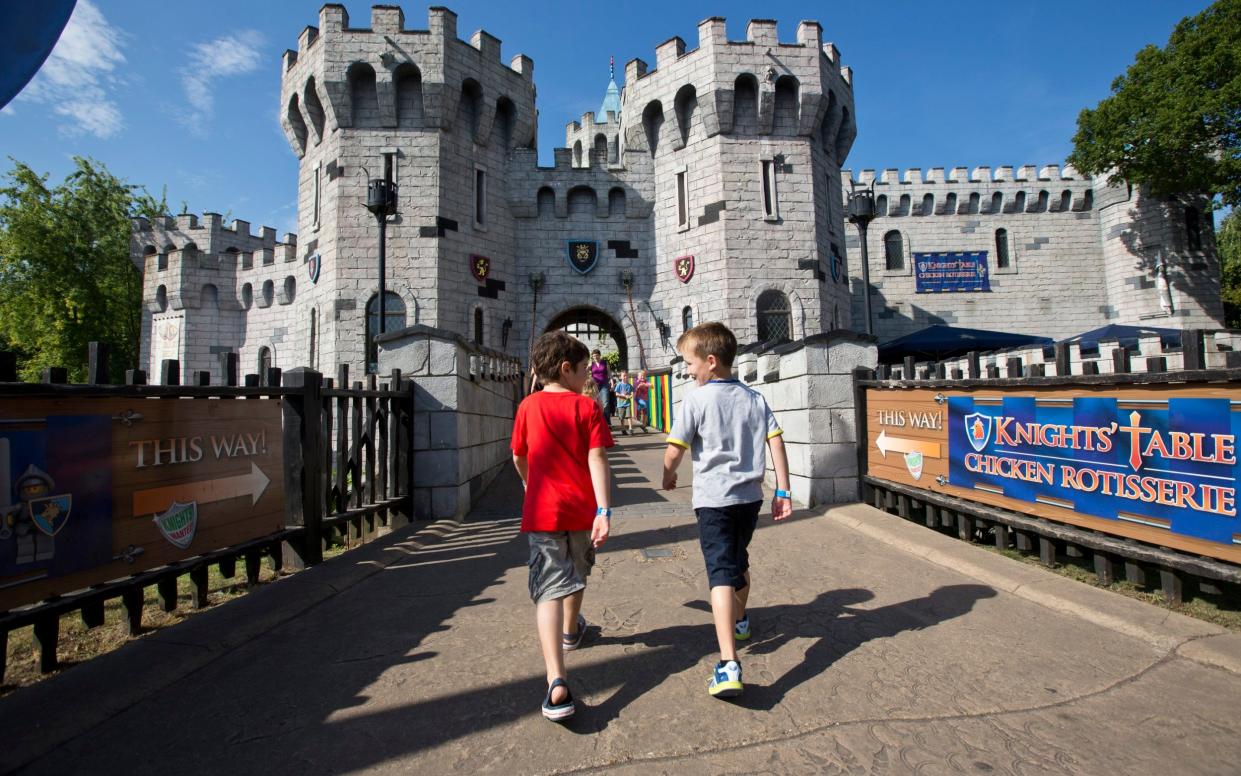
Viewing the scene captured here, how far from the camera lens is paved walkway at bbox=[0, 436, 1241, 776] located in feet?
6.58

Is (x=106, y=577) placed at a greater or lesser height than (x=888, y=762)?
greater

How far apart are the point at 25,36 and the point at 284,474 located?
307cm

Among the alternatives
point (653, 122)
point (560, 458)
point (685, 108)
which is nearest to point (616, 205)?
point (653, 122)

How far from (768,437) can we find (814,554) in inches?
84.4

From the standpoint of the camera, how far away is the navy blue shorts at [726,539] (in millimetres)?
2592

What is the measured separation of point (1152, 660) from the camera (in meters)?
2.60

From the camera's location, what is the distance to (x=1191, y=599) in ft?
10.9

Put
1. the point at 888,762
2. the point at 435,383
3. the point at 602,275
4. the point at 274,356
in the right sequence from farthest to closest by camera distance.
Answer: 1. the point at 274,356
2. the point at 602,275
3. the point at 435,383
4. the point at 888,762

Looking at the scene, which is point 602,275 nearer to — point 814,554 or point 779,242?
point 779,242

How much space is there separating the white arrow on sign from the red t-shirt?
2103 millimetres

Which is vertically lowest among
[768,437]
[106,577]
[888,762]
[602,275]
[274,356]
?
[888,762]

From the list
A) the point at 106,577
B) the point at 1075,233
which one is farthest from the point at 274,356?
the point at 1075,233

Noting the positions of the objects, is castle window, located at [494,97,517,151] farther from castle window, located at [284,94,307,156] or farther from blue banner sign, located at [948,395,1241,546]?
blue banner sign, located at [948,395,1241,546]

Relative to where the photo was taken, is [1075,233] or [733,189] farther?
[1075,233]
